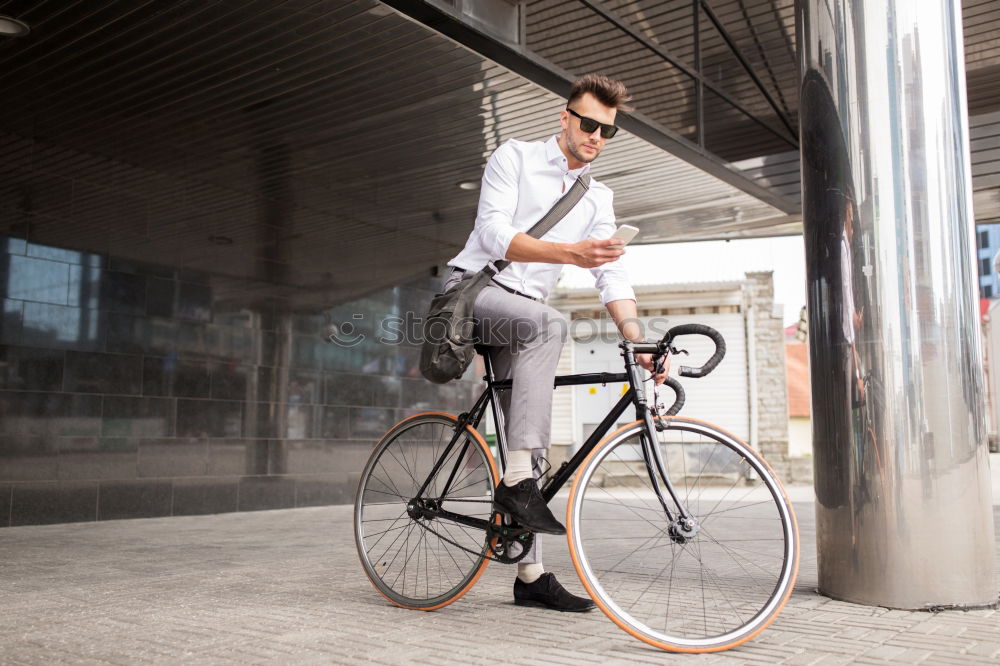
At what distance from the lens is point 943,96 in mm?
3639

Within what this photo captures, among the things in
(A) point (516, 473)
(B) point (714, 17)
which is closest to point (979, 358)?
(A) point (516, 473)

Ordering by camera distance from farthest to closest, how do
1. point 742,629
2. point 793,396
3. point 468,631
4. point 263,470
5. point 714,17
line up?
point 793,396 < point 263,470 < point 714,17 < point 468,631 < point 742,629

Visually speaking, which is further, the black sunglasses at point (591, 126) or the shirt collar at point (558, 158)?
the shirt collar at point (558, 158)

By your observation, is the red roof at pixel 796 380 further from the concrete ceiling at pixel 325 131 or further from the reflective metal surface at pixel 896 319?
the reflective metal surface at pixel 896 319

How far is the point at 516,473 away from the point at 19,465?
6387mm

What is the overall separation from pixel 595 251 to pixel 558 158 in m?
0.74

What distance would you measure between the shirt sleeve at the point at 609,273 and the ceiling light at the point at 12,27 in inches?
181

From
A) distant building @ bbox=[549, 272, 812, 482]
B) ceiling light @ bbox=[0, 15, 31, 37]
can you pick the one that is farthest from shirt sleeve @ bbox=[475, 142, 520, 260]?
distant building @ bbox=[549, 272, 812, 482]

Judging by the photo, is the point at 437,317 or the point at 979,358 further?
the point at 979,358

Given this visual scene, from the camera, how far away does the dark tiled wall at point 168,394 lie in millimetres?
7883

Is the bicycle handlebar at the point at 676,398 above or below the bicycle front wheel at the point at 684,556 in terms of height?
above

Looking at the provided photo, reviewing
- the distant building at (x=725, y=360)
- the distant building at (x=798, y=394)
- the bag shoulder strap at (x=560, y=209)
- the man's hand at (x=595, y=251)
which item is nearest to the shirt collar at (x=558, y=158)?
the bag shoulder strap at (x=560, y=209)

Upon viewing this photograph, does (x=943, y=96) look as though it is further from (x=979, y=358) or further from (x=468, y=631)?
(x=468, y=631)

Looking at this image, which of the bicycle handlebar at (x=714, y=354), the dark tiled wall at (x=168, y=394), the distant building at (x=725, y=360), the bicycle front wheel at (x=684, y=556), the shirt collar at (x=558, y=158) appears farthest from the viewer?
the distant building at (x=725, y=360)
